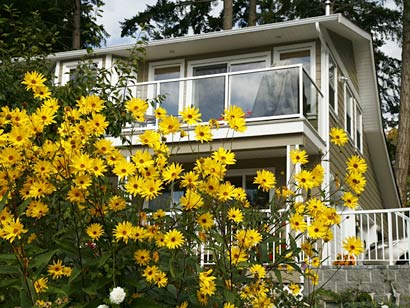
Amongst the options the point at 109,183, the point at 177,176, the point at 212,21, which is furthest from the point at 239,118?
the point at 212,21

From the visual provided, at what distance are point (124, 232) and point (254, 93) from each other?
9.58 metres

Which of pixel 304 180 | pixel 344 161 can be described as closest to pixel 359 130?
pixel 344 161

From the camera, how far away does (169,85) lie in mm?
13055

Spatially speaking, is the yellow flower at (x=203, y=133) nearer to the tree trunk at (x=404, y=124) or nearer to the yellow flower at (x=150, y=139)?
Result: the yellow flower at (x=150, y=139)

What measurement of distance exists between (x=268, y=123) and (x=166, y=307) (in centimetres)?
898

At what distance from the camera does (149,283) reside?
275 centimetres

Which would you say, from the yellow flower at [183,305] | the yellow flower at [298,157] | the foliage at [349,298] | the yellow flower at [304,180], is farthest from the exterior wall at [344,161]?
the yellow flower at [183,305]

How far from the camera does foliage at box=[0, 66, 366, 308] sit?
8.49 ft

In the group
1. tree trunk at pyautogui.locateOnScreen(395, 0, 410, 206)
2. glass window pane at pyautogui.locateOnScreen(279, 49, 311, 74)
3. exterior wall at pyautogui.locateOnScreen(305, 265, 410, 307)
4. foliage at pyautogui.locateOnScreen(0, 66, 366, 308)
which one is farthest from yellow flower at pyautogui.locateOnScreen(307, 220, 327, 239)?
tree trunk at pyautogui.locateOnScreen(395, 0, 410, 206)

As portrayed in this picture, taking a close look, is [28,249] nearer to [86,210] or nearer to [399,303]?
[86,210]

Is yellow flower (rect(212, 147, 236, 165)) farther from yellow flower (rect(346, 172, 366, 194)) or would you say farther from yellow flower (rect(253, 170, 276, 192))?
Result: yellow flower (rect(346, 172, 366, 194))

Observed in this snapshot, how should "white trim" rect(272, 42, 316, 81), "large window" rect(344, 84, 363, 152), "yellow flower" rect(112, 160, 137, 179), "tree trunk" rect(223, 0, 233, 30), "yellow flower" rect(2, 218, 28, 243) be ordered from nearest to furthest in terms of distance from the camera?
1. "yellow flower" rect(2, 218, 28, 243)
2. "yellow flower" rect(112, 160, 137, 179)
3. "white trim" rect(272, 42, 316, 81)
4. "large window" rect(344, 84, 363, 152)
5. "tree trunk" rect(223, 0, 233, 30)

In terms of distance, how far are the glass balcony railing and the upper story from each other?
0.06ft

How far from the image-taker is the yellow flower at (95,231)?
2.57 meters
